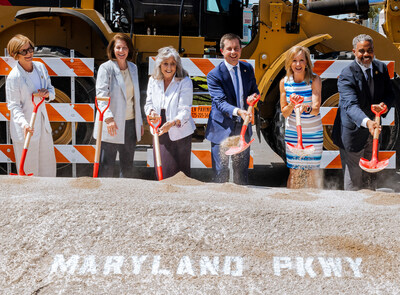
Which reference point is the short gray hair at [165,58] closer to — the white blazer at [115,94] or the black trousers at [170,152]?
the white blazer at [115,94]

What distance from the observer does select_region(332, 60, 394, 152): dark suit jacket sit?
5.29 meters

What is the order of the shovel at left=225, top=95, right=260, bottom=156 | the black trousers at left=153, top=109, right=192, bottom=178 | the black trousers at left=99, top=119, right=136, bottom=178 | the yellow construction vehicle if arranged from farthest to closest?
the yellow construction vehicle, the black trousers at left=99, top=119, right=136, bottom=178, the black trousers at left=153, top=109, right=192, bottom=178, the shovel at left=225, top=95, right=260, bottom=156

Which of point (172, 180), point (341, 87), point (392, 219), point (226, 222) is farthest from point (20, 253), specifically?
point (341, 87)

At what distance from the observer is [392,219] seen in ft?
11.9

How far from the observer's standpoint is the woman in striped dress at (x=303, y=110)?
207 inches

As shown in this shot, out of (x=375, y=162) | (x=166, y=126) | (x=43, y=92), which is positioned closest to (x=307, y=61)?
(x=375, y=162)

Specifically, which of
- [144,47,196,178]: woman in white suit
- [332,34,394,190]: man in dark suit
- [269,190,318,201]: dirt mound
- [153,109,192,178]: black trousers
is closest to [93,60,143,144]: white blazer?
[144,47,196,178]: woman in white suit

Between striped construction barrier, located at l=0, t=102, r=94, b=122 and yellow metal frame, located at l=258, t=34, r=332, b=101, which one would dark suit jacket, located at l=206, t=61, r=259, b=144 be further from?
striped construction barrier, located at l=0, t=102, r=94, b=122

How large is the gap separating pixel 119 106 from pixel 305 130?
71.2 inches

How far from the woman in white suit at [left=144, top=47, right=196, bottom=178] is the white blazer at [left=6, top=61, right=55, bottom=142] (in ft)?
3.61

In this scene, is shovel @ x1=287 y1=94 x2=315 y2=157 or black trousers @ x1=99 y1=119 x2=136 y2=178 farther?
black trousers @ x1=99 y1=119 x2=136 y2=178

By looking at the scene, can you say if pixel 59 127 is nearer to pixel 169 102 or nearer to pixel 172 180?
pixel 169 102

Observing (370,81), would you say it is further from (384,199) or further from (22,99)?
(22,99)

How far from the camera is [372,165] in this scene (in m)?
5.04
